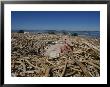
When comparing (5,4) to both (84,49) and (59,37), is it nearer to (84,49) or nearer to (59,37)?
(59,37)

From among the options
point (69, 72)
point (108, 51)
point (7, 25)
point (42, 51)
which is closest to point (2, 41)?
point (7, 25)

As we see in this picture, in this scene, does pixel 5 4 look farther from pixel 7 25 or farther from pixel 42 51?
pixel 42 51

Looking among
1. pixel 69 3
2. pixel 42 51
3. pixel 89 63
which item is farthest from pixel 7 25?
pixel 89 63

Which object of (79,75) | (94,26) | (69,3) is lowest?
(79,75)

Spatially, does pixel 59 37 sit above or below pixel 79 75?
→ above

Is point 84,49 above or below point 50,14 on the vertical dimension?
below

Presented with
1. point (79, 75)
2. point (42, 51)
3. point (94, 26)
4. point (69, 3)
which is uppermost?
point (69, 3)
